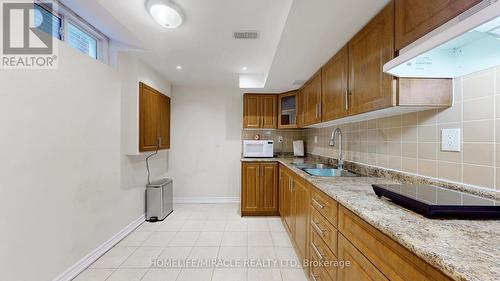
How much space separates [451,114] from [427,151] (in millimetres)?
270

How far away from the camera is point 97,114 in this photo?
232 cm

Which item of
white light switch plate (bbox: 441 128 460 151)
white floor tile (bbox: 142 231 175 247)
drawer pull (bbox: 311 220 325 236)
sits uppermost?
white light switch plate (bbox: 441 128 460 151)

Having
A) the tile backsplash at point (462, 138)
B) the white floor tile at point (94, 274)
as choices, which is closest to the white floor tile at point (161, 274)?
the white floor tile at point (94, 274)

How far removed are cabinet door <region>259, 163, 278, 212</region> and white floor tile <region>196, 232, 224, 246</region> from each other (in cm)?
93

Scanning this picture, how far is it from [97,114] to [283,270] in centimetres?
250

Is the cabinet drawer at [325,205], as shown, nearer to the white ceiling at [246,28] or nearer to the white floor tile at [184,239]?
the white ceiling at [246,28]

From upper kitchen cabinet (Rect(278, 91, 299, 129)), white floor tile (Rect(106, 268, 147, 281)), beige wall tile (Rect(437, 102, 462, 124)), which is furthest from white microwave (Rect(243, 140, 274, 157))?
beige wall tile (Rect(437, 102, 462, 124))

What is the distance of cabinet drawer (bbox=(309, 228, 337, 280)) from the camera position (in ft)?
4.49

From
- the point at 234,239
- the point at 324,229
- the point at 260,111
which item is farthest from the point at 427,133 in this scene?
the point at 260,111

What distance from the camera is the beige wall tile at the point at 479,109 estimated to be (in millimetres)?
1076

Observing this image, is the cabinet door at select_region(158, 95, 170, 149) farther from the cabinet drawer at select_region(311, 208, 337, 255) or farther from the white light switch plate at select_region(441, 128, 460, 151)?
the white light switch plate at select_region(441, 128, 460, 151)

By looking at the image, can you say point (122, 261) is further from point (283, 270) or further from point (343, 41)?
point (343, 41)

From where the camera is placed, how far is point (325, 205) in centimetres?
150

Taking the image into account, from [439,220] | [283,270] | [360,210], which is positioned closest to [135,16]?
[360,210]
